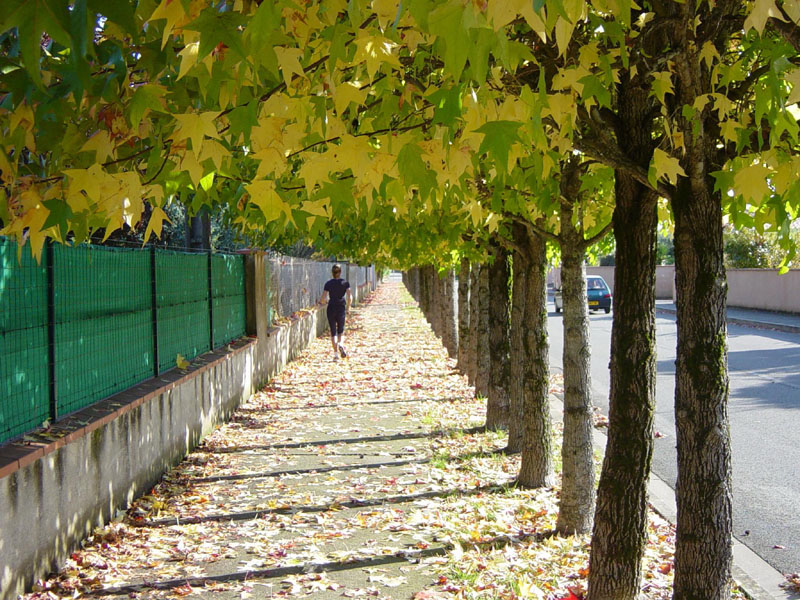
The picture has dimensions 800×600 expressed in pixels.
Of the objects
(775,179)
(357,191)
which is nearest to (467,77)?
(357,191)

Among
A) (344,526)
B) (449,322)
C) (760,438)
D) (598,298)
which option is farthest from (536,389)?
(598,298)

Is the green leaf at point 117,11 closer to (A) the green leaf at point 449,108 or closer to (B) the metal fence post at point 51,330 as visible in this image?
(A) the green leaf at point 449,108

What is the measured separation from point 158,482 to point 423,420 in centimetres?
415

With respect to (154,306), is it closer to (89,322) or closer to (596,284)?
(89,322)

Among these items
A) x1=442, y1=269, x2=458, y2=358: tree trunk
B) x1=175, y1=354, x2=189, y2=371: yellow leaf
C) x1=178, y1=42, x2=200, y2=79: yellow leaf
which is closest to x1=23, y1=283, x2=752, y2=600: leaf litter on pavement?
x1=175, y1=354, x2=189, y2=371: yellow leaf

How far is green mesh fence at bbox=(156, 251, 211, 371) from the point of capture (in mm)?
8477

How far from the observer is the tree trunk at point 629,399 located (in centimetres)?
427

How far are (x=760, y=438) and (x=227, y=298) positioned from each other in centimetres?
819

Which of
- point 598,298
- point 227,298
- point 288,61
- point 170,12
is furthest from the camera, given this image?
point 598,298

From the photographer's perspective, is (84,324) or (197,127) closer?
(197,127)

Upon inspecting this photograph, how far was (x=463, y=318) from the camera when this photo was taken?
14.9 meters

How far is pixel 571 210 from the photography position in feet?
19.6

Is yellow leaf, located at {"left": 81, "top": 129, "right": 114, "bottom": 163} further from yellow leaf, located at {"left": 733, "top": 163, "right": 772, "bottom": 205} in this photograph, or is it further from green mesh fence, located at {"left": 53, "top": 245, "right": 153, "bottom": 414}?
yellow leaf, located at {"left": 733, "top": 163, "right": 772, "bottom": 205}

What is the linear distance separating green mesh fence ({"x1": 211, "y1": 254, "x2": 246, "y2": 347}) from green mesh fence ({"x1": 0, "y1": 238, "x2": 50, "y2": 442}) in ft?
18.8
